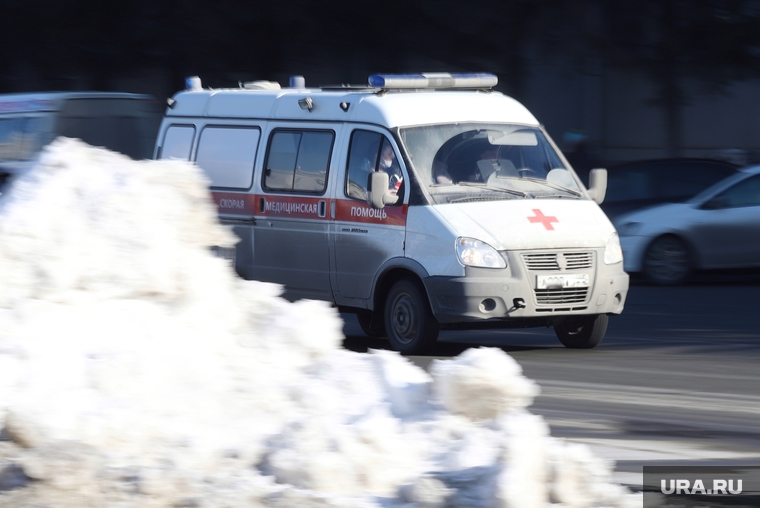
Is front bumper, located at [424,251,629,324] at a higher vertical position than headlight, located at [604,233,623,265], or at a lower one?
lower

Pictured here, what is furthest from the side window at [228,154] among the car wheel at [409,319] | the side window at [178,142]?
the car wheel at [409,319]

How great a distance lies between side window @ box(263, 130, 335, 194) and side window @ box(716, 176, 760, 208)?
6.49 meters

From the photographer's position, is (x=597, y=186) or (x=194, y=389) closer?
(x=194, y=389)

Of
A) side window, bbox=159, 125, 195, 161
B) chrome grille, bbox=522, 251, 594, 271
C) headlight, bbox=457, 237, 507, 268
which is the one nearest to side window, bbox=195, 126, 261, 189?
side window, bbox=159, 125, 195, 161

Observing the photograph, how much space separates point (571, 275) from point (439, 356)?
1.22 metres

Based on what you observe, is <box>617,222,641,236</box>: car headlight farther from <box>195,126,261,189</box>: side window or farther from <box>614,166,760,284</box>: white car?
<box>195,126,261,189</box>: side window

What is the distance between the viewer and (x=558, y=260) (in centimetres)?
993

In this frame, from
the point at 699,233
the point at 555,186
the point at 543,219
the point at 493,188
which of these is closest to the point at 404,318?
the point at 493,188

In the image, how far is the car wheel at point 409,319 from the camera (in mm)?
10109

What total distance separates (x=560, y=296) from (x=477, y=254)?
0.77 metres

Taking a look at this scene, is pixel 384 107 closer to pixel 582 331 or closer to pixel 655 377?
pixel 582 331

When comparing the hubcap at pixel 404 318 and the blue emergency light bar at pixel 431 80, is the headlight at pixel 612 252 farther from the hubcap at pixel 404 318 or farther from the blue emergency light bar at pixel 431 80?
the blue emergency light bar at pixel 431 80

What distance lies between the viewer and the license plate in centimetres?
986

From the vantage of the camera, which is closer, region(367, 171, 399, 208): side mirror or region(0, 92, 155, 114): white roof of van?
region(367, 171, 399, 208): side mirror
